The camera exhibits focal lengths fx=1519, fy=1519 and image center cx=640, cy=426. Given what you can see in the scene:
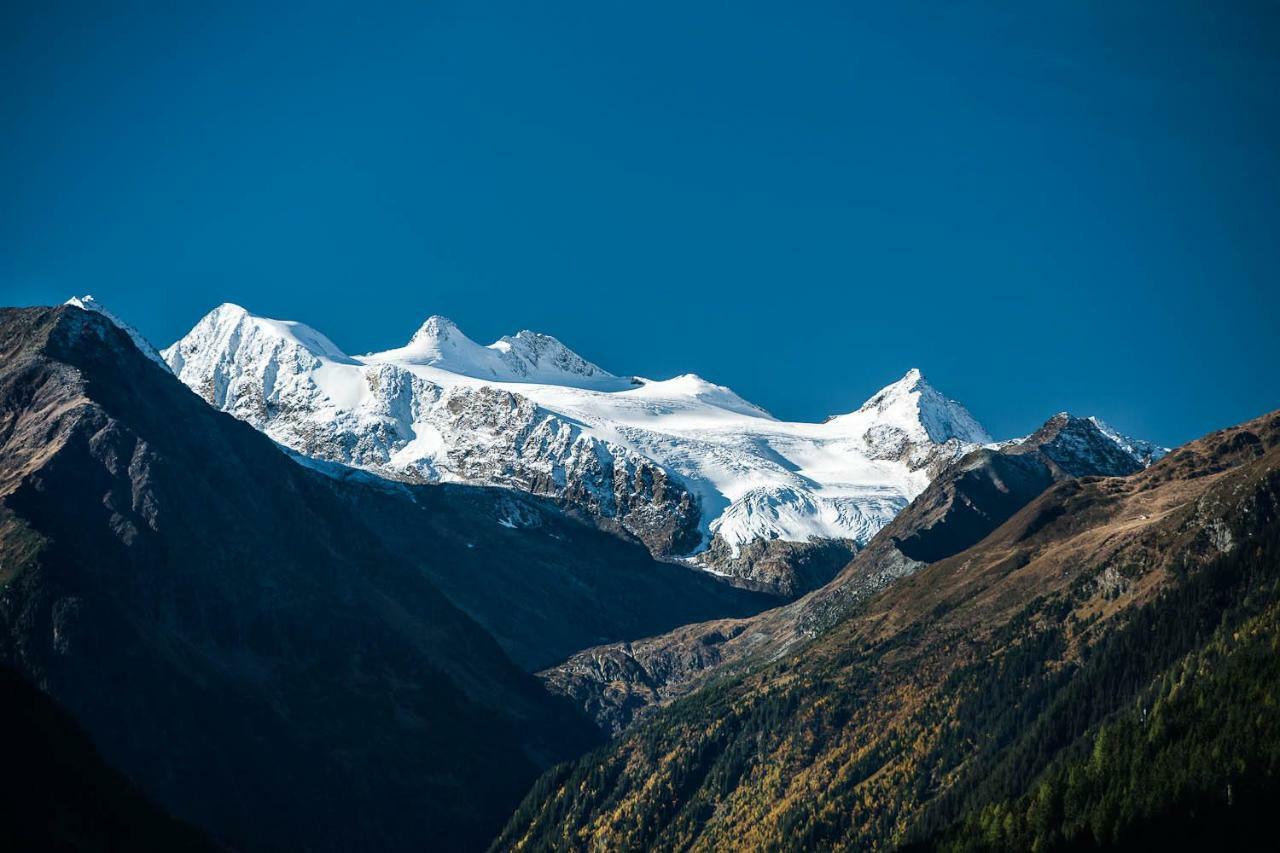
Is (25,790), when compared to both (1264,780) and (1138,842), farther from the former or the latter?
(1264,780)

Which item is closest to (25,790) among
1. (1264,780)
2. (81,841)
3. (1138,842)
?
(81,841)

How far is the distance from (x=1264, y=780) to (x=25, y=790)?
16103 cm

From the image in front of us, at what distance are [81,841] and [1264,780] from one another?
6041 inches

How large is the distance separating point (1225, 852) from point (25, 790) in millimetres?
153118

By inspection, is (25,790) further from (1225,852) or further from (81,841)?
(1225,852)

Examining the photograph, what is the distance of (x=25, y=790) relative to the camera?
196 m

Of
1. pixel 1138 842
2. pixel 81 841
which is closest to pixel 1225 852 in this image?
pixel 1138 842

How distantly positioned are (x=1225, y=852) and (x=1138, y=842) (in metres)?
11.8

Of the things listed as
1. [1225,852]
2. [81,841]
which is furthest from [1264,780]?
[81,841]

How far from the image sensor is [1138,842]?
200m

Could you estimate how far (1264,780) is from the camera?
7830 inches

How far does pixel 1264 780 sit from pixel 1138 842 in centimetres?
1828

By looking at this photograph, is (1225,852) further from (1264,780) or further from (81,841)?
(81,841)

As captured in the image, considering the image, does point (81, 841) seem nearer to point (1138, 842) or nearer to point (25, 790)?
point (25, 790)
